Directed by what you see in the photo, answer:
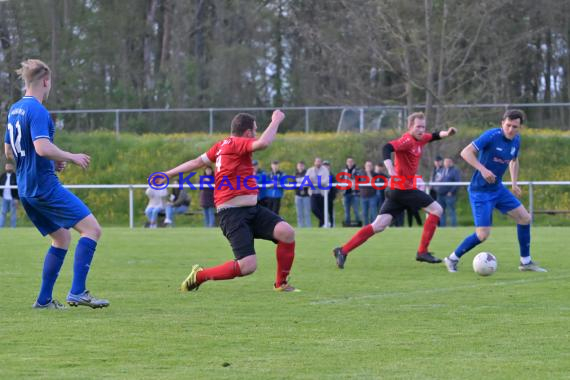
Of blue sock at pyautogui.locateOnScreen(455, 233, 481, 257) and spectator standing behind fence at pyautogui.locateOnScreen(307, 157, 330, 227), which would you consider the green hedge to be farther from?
blue sock at pyautogui.locateOnScreen(455, 233, 481, 257)

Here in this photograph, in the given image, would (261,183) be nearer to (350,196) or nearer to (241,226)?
(350,196)

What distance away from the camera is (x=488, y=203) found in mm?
12375

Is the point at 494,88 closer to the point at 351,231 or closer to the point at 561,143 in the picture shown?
the point at 561,143

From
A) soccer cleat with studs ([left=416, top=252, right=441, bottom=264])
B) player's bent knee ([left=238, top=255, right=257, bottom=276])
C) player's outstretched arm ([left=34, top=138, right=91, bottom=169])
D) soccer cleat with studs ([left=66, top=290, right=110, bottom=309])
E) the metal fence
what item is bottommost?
soccer cleat with studs ([left=416, top=252, right=441, bottom=264])

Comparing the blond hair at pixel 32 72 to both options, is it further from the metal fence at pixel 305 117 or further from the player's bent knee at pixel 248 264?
the metal fence at pixel 305 117

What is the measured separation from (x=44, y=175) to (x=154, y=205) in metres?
18.1

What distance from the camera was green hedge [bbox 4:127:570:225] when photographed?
32781 mm

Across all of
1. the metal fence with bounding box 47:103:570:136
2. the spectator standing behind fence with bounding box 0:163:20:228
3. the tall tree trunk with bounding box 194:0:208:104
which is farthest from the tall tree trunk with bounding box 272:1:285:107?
the spectator standing behind fence with bounding box 0:163:20:228

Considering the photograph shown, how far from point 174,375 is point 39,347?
1.32 m

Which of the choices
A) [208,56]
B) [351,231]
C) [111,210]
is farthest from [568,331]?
[208,56]

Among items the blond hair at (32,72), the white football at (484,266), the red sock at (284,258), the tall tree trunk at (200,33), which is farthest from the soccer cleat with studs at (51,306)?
the tall tree trunk at (200,33)

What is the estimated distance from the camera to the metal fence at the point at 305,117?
35.3 metres

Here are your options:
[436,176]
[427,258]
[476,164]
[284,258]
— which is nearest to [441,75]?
[436,176]

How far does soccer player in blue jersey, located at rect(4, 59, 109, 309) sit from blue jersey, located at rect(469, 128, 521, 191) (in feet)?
17.1
